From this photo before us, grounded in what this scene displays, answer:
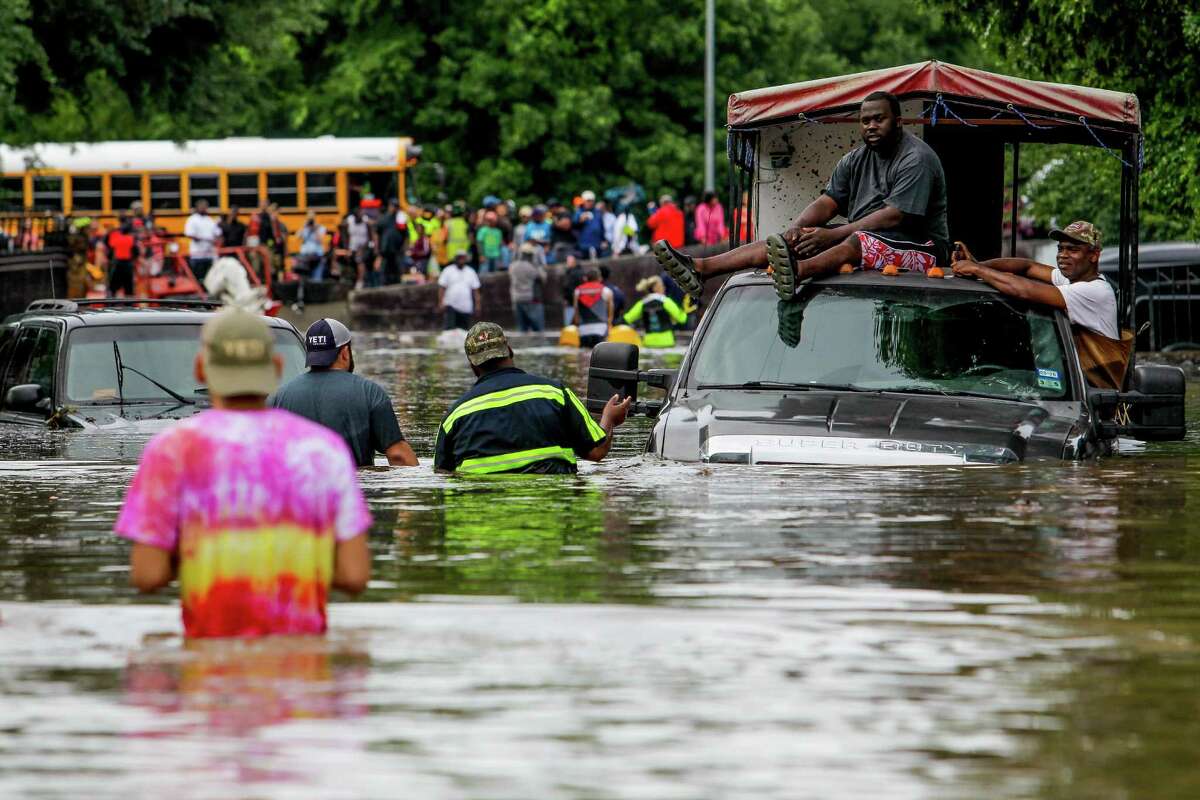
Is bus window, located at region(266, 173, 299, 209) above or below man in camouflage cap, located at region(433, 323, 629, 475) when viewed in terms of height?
above

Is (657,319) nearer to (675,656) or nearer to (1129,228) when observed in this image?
(1129,228)

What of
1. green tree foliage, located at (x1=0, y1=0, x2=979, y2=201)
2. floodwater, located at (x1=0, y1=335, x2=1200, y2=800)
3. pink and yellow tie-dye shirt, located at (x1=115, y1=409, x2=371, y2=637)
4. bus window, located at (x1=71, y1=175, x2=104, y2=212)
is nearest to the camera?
floodwater, located at (x1=0, y1=335, x2=1200, y2=800)

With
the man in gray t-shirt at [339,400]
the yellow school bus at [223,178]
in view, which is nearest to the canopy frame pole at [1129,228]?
the man in gray t-shirt at [339,400]

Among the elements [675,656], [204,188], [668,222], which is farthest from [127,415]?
[204,188]

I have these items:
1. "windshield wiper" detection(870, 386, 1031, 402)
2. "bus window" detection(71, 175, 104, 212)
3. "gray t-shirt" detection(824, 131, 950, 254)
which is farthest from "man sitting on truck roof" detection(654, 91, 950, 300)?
"bus window" detection(71, 175, 104, 212)

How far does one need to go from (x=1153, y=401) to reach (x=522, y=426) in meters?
2.81

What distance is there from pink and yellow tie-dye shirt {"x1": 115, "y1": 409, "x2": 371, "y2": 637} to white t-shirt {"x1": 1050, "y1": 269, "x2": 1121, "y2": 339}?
6688 millimetres

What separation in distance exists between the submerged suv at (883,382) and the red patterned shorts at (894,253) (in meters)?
0.21

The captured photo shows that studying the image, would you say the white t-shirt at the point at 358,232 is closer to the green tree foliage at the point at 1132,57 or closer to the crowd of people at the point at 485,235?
the crowd of people at the point at 485,235

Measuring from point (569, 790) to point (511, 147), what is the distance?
48.7 metres

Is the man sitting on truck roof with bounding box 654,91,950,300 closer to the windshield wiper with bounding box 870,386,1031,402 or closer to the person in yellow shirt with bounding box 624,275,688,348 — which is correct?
the windshield wiper with bounding box 870,386,1031,402

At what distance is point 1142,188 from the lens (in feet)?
74.1

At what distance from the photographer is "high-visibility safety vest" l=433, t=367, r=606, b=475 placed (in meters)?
10.5

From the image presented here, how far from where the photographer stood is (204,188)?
4866 centimetres
